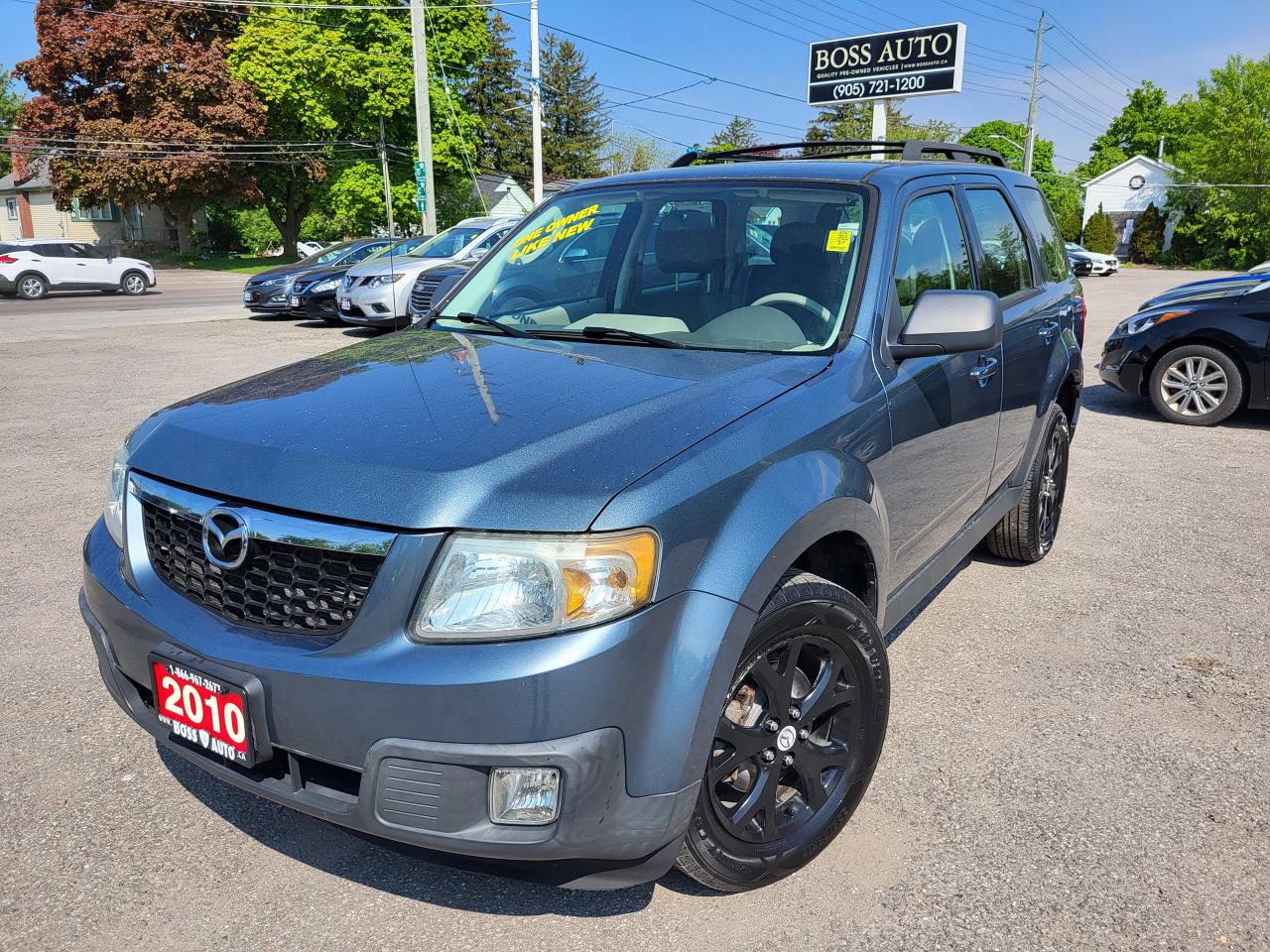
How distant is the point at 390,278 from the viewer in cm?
1354

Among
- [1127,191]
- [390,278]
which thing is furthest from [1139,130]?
[390,278]

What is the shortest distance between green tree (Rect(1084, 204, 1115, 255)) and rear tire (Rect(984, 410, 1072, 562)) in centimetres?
5558

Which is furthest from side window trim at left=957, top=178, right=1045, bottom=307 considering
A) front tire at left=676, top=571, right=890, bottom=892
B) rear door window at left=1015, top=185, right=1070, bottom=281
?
front tire at left=676, top=571, right=890, bottom=892

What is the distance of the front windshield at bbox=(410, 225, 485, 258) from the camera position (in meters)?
14.7

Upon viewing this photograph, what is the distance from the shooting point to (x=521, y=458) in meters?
2.06

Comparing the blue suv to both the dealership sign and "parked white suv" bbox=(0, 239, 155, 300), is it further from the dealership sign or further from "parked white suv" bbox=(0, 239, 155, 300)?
the dealership sign

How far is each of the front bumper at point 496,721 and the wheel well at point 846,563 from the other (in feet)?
2.12

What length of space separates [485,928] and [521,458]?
1164 millimetres

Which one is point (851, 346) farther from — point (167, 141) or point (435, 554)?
point (167, 141)

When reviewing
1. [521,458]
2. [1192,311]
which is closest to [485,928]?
[521,458]

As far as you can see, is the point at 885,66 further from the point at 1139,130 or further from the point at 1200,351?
the point at 1139,130

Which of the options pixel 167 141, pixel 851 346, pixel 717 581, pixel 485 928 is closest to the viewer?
pixel 717 581

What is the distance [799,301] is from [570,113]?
261 feet

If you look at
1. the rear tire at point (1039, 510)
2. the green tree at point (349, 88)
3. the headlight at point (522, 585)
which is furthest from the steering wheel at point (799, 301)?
the green tree at point (349, 88)
